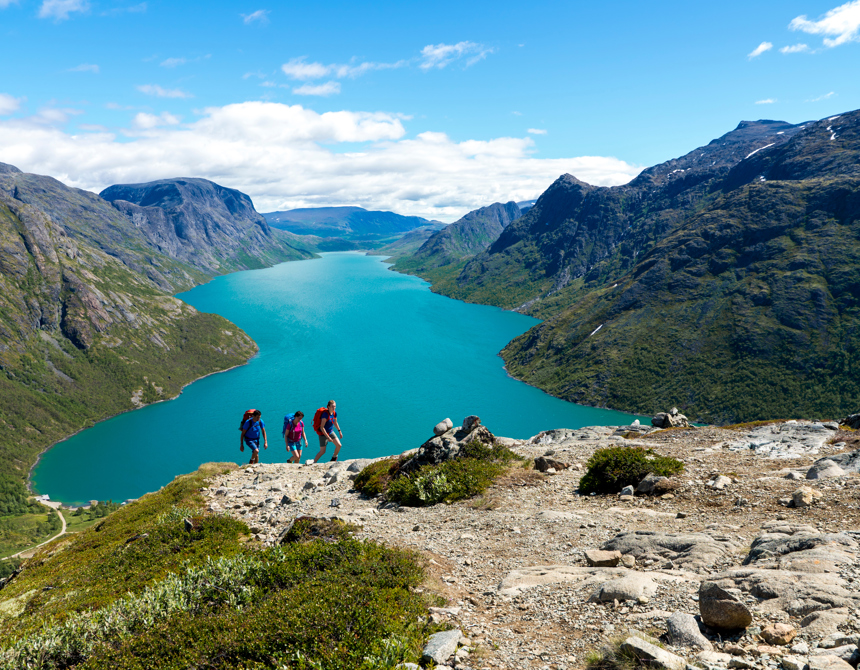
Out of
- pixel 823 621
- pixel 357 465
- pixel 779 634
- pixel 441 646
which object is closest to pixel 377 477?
pixel 357 465

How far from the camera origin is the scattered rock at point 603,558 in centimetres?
1255

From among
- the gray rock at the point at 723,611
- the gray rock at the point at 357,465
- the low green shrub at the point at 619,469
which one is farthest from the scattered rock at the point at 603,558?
the gray rock at the point at 357,465

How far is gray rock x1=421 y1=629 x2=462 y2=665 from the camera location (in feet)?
28.5

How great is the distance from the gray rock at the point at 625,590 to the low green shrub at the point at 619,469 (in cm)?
→ 937

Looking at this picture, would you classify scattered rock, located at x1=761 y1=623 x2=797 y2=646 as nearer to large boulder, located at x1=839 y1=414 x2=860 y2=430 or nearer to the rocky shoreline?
the rocky shoreline

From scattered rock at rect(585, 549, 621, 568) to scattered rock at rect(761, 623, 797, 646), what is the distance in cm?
476

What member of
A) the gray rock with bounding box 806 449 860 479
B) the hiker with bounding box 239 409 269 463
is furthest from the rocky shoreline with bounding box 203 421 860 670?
the hiker with bounding box 239 409 269 463

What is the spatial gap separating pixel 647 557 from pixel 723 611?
470cm

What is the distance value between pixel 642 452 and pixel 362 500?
46.4 ft

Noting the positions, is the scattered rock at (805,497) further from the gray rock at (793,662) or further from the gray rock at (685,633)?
the gray rock at (793,662)

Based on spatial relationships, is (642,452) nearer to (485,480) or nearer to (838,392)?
(485,480)

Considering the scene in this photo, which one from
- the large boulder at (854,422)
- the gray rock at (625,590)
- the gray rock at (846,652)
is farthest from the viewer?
the large boulder at (854,422)

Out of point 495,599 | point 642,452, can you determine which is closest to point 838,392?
point 642,452

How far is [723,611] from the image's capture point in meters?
8.12
